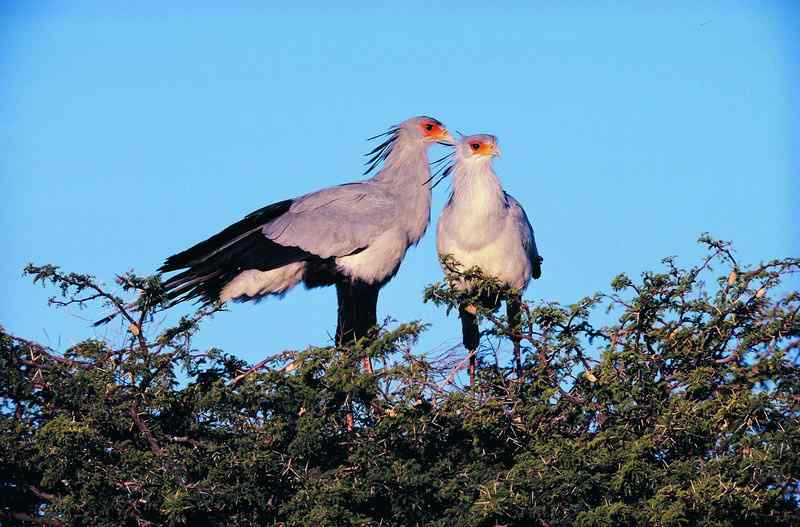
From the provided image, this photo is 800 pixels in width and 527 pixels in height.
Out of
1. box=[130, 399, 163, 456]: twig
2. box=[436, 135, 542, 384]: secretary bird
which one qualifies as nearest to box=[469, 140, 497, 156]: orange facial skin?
box=[436, 135, 542, 384]: secretary bird

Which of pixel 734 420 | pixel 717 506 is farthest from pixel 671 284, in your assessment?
pixel 717 506

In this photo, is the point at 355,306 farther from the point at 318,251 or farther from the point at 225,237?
the point at 225,237

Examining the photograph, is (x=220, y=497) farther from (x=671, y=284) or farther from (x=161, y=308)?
(x=671, y=284)

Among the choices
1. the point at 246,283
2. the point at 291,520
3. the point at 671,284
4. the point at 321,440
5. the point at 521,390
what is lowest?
the point at 291,520

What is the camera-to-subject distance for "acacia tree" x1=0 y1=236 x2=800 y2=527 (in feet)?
A: 15.6

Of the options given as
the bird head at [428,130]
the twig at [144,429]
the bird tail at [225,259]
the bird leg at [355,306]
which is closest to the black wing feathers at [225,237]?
the bird tail at [225,259]

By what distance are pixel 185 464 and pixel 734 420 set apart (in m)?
2.26

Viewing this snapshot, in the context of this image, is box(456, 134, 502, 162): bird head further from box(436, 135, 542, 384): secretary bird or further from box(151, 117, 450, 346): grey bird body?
box(151, 117, 450, 346): grey bird body

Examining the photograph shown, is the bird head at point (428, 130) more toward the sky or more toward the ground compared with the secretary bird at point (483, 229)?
more toward the sky

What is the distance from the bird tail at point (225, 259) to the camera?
7.07m

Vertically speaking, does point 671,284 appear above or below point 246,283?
below

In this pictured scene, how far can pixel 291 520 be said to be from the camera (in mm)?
4711

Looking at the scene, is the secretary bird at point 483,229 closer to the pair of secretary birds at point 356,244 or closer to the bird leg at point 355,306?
the pair of secretary birds at point 356,244

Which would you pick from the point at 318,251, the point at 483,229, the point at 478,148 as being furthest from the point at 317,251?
the point at 478,148
